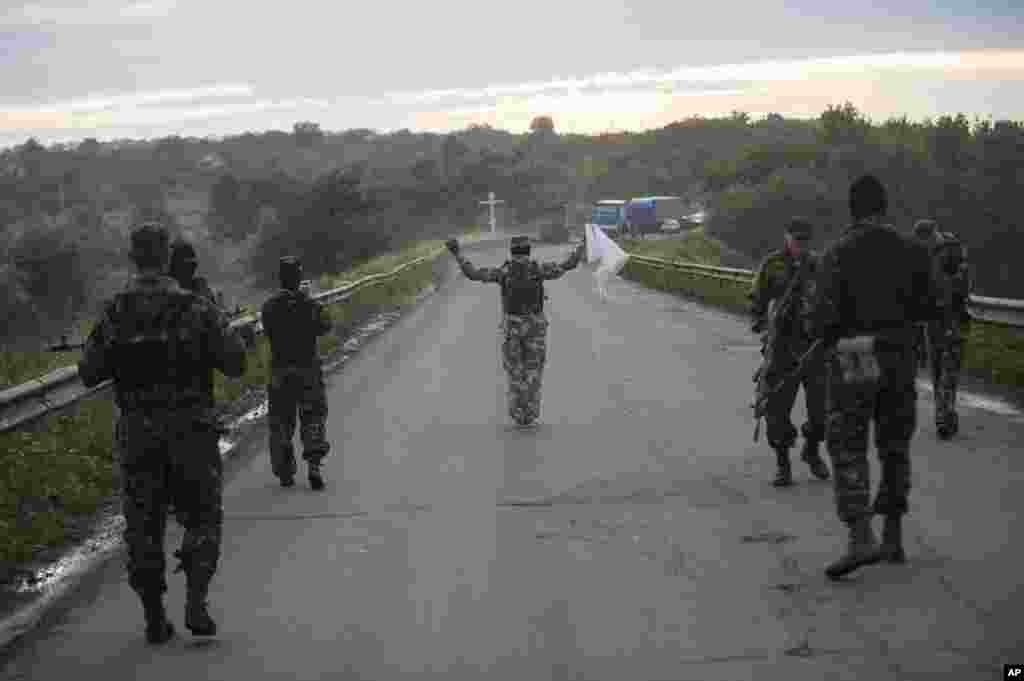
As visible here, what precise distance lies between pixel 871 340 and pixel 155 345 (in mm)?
3629

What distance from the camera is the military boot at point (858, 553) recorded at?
6727 mm

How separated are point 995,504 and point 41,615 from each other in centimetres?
585

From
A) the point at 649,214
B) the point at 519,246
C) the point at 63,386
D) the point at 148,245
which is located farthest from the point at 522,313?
the point at 649,214

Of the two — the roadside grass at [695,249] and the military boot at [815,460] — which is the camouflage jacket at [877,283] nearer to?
the military boot at [815,460]

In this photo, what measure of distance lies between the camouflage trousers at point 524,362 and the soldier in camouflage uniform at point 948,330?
388cm

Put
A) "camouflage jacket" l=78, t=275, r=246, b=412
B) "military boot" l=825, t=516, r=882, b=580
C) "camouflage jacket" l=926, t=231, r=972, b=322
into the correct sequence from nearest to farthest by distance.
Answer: "camouflage jacket" l=78, t=275, r=246, b=412 < "military boot" l=825, t=516, r=882, b=580 < "camouflage jacket" l=926, t=231, r=972, b=322

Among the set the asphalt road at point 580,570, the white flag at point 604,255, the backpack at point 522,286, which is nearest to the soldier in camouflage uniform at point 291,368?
the asphalt road at point 580,570

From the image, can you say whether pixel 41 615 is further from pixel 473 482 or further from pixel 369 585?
pixel 473 482

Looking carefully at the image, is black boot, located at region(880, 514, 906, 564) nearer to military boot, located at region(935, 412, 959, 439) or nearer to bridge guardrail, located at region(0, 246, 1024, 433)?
bridge guardrail, located at region(0, 246, 1024, 433)

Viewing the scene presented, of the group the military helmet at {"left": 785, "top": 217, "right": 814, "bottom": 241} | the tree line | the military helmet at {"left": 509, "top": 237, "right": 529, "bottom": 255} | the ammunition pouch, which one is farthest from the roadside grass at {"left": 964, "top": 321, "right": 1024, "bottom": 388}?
the tree line

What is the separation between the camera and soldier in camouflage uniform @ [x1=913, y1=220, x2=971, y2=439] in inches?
441

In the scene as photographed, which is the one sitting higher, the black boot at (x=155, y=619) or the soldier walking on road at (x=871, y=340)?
the soldier walking on road at (x=871, y=340)

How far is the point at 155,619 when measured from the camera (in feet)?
20.8

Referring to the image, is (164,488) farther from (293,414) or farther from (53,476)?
(293,414)
